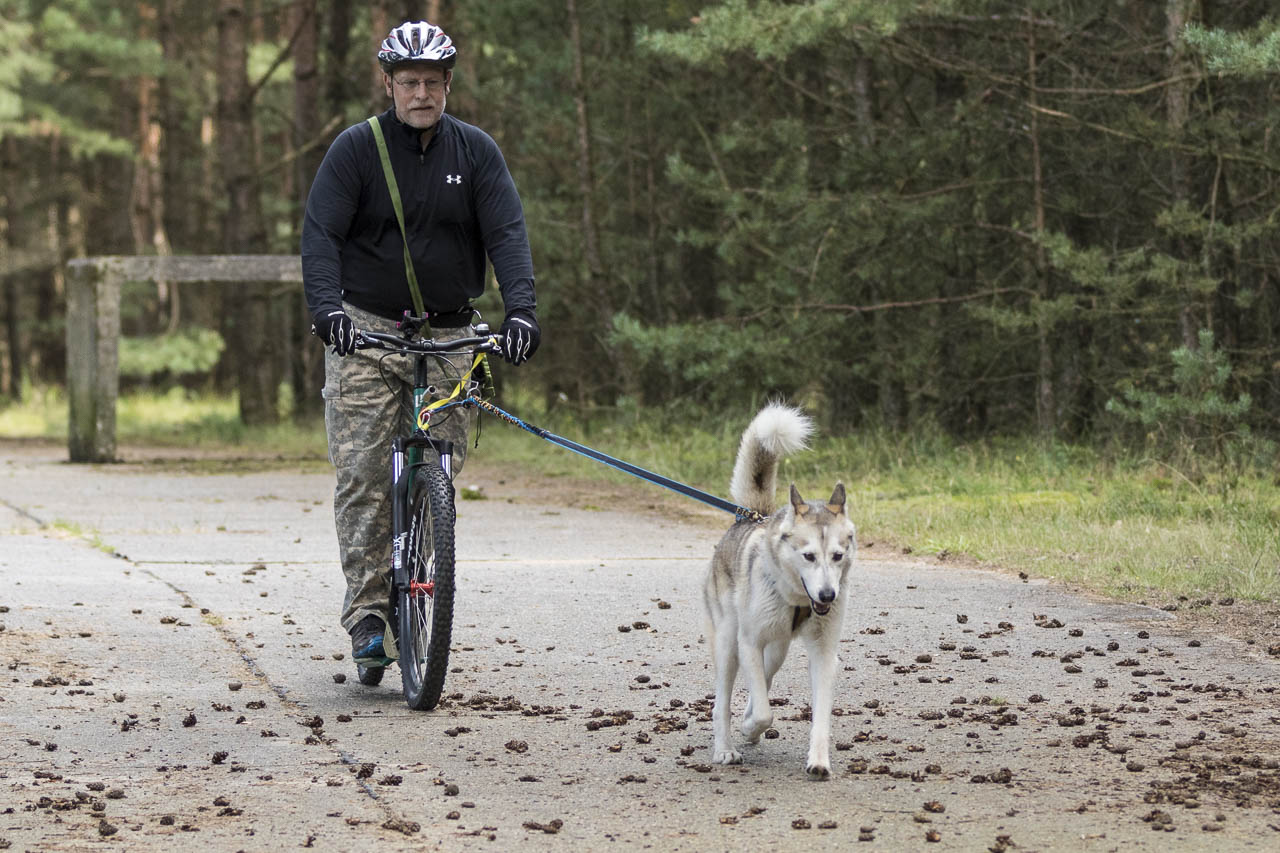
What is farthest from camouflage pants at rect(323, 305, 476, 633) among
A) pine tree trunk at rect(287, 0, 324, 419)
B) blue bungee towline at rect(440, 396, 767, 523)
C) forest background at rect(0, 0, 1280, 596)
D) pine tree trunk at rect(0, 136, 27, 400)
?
pine tree trunk at rect(0, 136, 27, 400)

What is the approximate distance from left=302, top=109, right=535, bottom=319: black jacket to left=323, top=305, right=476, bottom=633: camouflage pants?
0.18 meters

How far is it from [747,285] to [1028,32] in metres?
4.74

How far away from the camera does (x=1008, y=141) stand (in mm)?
17703

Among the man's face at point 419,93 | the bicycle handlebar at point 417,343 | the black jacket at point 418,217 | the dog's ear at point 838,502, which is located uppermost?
the man's face at point 419,93

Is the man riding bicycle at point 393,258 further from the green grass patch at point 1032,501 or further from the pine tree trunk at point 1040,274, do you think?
the pine tree trunk at point 1040,274

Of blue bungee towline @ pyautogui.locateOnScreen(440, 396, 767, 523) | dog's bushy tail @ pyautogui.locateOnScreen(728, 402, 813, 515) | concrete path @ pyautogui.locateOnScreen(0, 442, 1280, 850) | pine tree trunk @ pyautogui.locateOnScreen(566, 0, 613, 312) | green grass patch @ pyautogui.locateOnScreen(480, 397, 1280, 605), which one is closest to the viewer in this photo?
concrete path @ pyautogui.locateOnScreen(0, 442, 1280, 850)

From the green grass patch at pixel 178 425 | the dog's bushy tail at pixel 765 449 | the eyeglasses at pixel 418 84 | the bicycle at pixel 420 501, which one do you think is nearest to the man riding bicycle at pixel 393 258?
the eyeglasses at pixel 418 84

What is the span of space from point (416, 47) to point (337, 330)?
3.69ft

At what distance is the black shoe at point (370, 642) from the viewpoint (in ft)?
21.5

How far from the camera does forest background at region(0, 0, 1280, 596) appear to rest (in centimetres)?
1314

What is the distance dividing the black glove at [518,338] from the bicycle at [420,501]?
0.06 metres

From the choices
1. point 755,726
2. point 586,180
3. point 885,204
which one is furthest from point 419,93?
point 586,180

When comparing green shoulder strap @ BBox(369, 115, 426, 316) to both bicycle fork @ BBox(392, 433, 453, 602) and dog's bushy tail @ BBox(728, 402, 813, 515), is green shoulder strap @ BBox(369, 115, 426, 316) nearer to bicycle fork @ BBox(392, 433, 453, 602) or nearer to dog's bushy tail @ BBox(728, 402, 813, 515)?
bicycle fork @ BBox(392, 433, 453, 602)

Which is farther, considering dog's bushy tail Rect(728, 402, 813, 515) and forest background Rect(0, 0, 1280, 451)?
forest background Rect(0, 0, 1280, 451)
